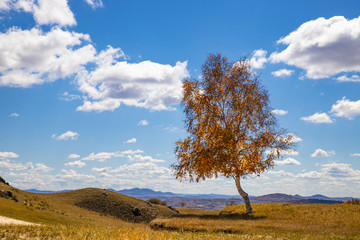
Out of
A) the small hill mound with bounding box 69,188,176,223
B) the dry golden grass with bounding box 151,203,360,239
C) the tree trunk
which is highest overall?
the tree trunk

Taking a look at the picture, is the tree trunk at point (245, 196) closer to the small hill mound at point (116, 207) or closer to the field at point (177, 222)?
the field at point (177, 222)

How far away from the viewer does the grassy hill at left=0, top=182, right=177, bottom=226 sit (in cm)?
4241

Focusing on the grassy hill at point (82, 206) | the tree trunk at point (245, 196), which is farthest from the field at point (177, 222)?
the tree trunk at point (245, 196)

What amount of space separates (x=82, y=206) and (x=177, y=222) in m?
43.3

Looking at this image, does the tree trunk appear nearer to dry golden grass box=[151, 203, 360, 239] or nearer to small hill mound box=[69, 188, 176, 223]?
dry golden grass box=[151, 203, 360, 239]

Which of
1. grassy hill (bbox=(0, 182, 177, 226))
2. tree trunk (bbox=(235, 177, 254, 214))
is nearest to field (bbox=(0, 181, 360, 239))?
grassy hill (bbox=(0, 182, 177, 226))

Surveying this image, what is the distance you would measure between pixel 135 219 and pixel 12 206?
21.9 m

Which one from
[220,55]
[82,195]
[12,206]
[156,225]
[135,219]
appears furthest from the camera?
[82,195]

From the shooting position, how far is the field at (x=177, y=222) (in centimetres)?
1320

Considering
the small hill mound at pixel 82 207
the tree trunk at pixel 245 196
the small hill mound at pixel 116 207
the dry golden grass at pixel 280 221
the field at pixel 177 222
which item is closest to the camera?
the field at pixel 177 222

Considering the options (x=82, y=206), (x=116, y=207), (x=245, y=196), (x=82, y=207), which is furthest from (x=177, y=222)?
(x=82, y=206)

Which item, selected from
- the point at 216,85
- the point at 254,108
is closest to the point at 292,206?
the point at 254,108

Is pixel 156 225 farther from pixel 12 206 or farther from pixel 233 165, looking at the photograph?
pixel 12 206

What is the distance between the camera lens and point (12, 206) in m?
40.3
